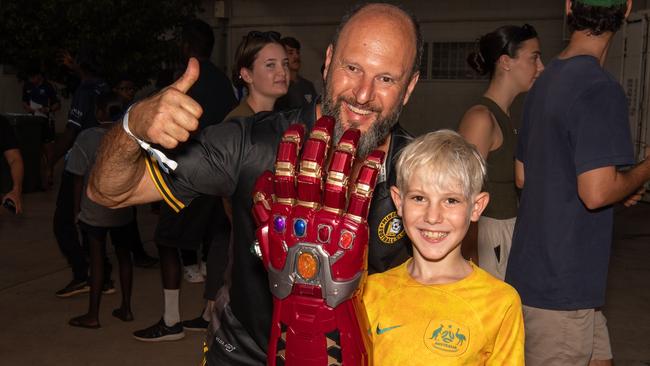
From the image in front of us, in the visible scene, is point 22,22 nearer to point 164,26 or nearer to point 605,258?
point 164,26

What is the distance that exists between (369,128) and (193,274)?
4556 mm

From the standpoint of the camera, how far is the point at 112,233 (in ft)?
17.6

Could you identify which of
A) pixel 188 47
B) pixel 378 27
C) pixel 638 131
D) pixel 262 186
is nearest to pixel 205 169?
pixel 262 186

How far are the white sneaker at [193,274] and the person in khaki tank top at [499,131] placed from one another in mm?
3425

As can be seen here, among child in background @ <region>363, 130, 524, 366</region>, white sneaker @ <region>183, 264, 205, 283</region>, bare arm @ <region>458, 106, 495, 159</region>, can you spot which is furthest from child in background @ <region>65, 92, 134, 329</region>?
child in background @ <region>363, 130, 524, 366</region>

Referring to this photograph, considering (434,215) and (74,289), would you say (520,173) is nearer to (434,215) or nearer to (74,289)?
(434,215)

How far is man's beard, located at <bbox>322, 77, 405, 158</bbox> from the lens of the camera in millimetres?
2270

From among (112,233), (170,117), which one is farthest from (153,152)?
(112,233)

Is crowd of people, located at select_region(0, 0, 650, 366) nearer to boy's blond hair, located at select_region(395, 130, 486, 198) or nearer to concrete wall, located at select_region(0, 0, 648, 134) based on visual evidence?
boy's blond hair, located at select_region(395, 130, 486, 198)

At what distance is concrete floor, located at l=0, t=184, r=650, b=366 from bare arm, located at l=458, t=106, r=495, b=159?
7.40 ft

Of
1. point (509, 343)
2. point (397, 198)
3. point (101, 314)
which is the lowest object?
point (101, 314)

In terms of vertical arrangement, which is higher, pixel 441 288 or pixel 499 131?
pixel 499 131

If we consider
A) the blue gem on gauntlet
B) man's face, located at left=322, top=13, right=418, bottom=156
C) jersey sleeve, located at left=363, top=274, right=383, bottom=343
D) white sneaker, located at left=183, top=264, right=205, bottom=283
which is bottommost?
white sneaker, located at left=183, top=264, right=205, bottom=283

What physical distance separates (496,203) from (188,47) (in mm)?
2819
